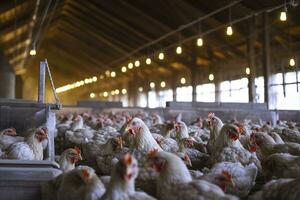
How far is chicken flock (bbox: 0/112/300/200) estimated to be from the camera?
2.91m

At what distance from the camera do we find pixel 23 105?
20.4 feet

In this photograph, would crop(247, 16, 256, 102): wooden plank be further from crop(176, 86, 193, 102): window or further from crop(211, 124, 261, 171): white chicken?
crop(211, 124, 261, 171): white chicken

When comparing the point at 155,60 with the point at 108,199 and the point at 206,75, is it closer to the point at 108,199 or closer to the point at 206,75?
the point at 206,75

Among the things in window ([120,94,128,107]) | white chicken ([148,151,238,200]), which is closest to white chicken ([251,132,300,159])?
white chicken ([148,151,238,200])

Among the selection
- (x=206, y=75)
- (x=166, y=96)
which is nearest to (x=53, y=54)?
(x=166, y=96)

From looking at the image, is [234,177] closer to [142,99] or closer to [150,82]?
[150,82]

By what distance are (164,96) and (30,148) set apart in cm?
2270

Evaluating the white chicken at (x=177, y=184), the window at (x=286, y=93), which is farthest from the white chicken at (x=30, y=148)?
the window at (x=286, y=93)

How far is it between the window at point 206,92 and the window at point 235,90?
34.0 inches

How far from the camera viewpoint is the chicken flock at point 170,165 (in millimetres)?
2912

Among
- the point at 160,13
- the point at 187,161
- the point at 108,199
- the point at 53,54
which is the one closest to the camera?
the point at 108,199

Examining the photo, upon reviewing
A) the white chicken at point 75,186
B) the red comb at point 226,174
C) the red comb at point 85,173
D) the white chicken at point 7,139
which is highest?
the white chicken at point 7,139

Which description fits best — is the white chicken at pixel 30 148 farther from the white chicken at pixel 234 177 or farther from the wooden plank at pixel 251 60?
the wooden plank at pixel 251 60

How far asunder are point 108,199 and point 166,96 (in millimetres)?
24844
